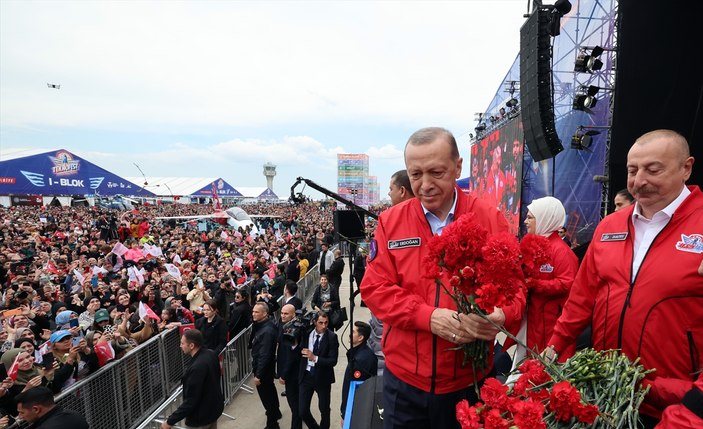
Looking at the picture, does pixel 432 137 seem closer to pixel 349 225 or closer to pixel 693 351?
pixel 693 351

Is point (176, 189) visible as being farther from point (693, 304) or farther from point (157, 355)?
point (693, 304)

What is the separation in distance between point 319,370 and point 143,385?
8.00 feet

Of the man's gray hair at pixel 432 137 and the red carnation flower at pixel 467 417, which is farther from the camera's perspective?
the man's gray hair at pixel 432 137

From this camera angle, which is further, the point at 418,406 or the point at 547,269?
the point at 547,269

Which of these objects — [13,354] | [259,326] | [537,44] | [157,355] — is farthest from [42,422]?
[537,44]

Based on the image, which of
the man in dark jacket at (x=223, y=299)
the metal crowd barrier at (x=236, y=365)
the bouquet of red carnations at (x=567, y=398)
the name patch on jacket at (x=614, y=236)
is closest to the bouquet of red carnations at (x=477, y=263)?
the bouquet of red carnations at (x=567, y=398)

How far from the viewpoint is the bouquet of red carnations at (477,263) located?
4.41 feet

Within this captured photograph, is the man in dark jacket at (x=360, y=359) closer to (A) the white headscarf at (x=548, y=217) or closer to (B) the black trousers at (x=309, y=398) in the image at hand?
(B) the black trousers at (x=309, y=398)

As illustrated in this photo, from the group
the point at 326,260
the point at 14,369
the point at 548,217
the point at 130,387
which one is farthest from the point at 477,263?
the point at 326,260

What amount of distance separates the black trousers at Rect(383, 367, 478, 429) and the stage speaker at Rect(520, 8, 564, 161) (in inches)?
256

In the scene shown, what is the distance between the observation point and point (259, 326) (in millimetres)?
5598

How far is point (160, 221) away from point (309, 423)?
27088 mm

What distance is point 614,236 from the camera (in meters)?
1.85

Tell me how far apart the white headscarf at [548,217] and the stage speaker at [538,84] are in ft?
15.3
